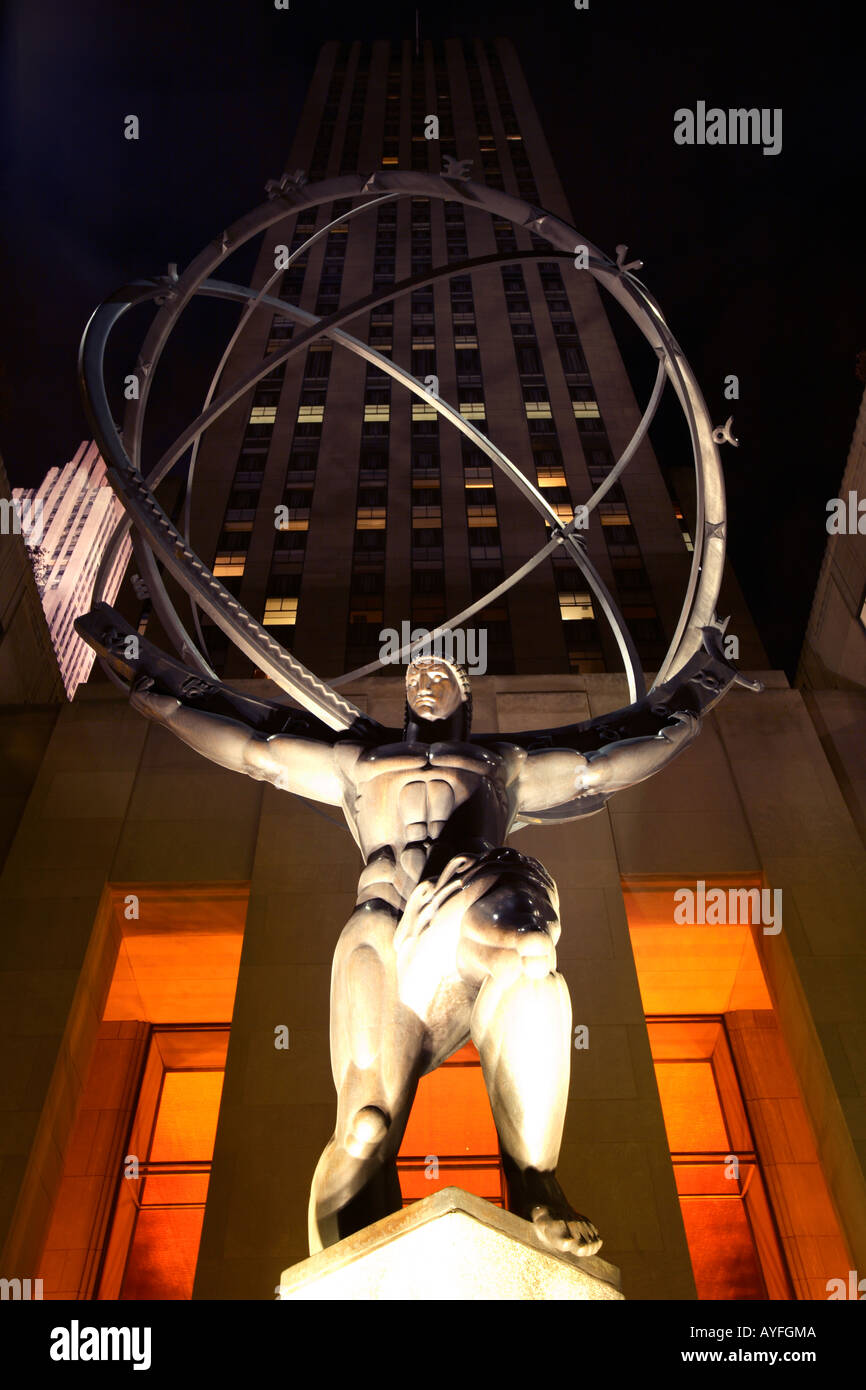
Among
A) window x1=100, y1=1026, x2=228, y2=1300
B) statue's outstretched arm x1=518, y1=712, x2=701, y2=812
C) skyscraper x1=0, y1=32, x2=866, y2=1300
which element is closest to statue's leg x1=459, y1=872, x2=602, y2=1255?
statue's outstretched arm x1=518, y1=712, x2=701, y2=812

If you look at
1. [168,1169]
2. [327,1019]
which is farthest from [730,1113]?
[168,1169]

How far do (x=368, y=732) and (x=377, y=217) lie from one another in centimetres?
4048

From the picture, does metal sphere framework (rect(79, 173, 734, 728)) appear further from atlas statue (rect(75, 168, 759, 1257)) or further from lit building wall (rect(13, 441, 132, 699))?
lit building wall (rect(13, 441, 132, 699))

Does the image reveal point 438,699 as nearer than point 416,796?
No

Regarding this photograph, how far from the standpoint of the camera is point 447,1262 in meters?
4.16

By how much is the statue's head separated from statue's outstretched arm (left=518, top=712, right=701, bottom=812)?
0.58 metres

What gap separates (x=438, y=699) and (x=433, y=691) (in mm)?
72

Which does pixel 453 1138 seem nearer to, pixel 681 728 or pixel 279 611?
pixel 681 728

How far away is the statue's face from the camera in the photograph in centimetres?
714

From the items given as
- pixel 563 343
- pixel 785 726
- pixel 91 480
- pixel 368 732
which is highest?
pixel 91 480
